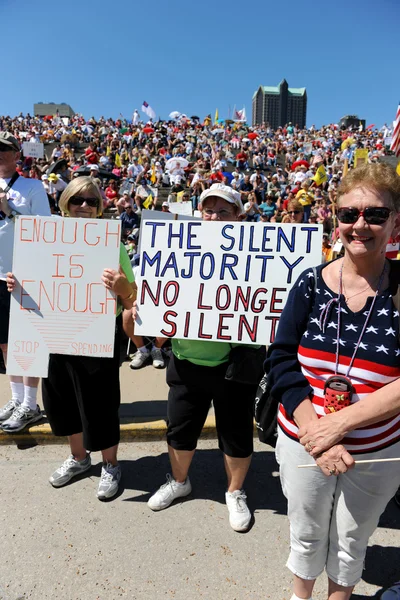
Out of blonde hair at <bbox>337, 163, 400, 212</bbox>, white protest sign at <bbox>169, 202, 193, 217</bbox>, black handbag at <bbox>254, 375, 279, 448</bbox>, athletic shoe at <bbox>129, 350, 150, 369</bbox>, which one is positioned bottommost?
athletic shoe at <bbox>129, 350, 150, 369</bbox>

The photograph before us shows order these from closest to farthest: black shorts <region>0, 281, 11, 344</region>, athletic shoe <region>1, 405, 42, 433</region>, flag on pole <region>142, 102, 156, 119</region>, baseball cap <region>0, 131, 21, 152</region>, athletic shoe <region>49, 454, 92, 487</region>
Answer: athletic shoe <region>49, 454, 92, 487</region> → baseball cap <region>0, 131, 21, 152</region> → black shorts <region>0, 281, 11, 344</region> → athletic shoe <region>1, 405, 42, 433</region> → flag on pole <region>142, 102, 156, 119</region>

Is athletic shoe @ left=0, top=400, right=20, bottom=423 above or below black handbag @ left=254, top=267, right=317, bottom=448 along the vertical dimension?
below

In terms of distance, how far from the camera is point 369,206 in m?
1.53

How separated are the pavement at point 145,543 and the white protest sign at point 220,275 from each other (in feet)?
3.78

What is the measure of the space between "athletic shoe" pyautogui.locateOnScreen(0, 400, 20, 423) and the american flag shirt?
8.31 ft

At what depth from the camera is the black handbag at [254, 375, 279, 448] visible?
230cm

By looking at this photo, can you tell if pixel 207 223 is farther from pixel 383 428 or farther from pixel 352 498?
pixel 352 498

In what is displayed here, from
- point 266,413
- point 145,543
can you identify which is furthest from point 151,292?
point 145,543

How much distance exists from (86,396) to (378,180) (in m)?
1.98

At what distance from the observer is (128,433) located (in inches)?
133

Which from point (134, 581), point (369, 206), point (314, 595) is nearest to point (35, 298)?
point (134, 581)

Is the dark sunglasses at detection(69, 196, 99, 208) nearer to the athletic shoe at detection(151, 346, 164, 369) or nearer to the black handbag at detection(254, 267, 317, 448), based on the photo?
the black handbag at detection(254, 267, 317, 448)

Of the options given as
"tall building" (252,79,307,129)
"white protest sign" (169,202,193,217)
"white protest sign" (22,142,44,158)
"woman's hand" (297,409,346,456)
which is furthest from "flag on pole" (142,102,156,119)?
"tall building" (252,79,307,129)

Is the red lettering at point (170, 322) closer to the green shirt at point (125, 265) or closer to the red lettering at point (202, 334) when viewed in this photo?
the red lettering at point (202, 334)
